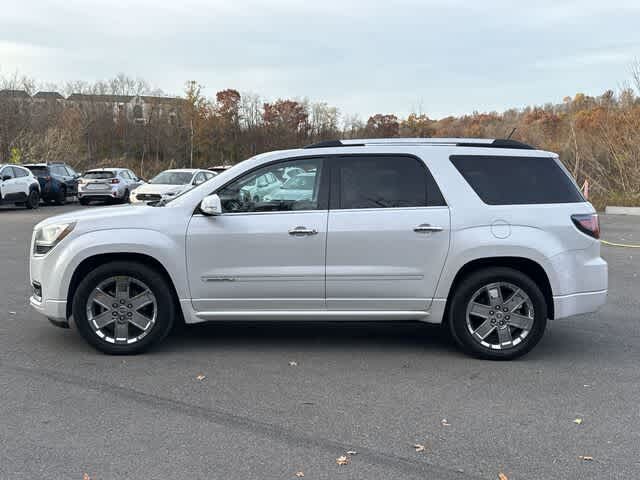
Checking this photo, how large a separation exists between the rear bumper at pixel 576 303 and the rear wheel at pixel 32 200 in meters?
21.6

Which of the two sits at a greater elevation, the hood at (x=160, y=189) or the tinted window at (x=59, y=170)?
the tinted window at (x=59, y=170)

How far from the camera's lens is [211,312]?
224 inches

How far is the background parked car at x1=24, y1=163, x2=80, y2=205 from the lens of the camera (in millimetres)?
25766

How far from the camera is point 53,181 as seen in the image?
26.1 meters

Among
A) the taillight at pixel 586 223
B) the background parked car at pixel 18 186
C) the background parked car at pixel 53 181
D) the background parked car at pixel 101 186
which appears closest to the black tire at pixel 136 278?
the taillight at pixel 586 223

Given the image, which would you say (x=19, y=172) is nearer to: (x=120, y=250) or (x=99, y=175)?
(x=99, y=175)

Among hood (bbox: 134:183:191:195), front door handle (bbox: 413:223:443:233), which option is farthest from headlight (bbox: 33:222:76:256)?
hood (bbox: 134:183:191:195)

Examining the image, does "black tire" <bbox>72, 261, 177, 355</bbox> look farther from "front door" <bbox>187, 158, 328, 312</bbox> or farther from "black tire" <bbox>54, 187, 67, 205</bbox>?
"black tire" <bbox>54, 187, 67, 205</bbox>

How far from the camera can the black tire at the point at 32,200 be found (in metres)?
23.4

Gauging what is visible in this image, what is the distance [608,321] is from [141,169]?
51328 millimetres

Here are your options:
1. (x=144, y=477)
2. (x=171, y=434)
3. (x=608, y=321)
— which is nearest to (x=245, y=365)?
(x=171, y=434)

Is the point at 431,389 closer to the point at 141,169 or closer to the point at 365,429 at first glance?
the point at 365,429

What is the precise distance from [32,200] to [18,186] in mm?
1059

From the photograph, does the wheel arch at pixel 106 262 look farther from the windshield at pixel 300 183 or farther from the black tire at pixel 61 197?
the black tire at pixel 61 197
